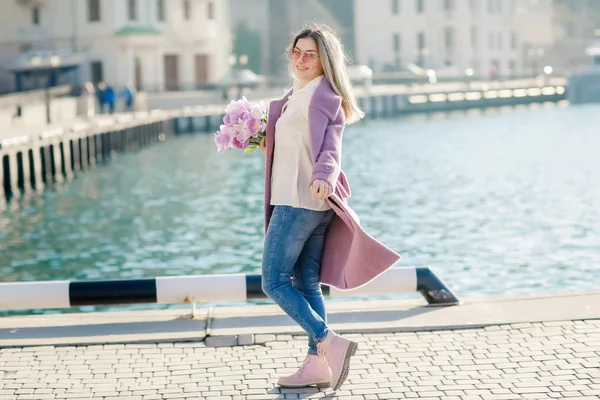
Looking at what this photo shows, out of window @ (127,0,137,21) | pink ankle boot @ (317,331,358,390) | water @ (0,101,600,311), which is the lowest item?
water @ (0,101,600,311)

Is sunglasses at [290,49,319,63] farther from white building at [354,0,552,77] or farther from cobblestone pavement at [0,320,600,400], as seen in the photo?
white building at [354,0,552,77]

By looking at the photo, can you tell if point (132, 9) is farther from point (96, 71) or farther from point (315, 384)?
point (315, 384)

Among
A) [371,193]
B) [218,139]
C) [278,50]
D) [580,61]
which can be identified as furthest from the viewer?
[580,61]

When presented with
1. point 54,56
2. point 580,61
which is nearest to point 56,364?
point 54,56

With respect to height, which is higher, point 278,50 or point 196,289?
point 278,50

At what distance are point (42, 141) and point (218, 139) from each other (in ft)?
85.2

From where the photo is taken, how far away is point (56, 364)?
6551 millimetres

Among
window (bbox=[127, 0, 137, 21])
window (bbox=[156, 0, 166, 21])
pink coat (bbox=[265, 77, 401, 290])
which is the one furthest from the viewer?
window (bbox=[156, 0, 166, 21])

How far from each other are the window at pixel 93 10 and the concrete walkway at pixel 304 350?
5282 centimetres

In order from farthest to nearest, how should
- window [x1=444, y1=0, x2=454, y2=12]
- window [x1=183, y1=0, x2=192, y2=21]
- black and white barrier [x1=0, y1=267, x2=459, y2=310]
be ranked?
1. window [x1=444, y1=0, x2=454, y2=12]
2. window [x1=183, y1=0, x2=192, y2=21]
3. black and white barrier [x1=0, y1=267, x2=459, y2=310]

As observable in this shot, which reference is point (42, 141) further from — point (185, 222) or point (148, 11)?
point (148, 11)

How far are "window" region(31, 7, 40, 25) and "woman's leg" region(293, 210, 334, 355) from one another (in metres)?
55.6

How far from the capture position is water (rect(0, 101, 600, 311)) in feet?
56.1

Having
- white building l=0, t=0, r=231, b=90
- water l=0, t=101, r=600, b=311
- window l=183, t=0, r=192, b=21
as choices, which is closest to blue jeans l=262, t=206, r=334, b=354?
water l=0, t=101, r=600, b=311
